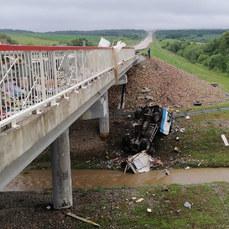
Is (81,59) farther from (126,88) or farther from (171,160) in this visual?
(126,88)

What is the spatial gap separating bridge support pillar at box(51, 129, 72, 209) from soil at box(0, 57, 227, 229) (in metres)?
0.43

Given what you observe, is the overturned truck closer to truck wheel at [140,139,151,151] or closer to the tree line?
truck wheel at [140,139,151,151]

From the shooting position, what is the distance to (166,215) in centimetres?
1113

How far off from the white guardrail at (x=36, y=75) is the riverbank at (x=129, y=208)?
537 centimetres

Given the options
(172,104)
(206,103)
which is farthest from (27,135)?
(206,103)

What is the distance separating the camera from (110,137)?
20.9 metres

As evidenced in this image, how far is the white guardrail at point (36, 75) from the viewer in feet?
15.8

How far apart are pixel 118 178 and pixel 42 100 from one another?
10.7 metres

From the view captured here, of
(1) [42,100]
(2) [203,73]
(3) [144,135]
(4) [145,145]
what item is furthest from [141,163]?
(2) [203,73]

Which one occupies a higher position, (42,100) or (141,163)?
(42,100)

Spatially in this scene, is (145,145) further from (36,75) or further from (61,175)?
(36,75)

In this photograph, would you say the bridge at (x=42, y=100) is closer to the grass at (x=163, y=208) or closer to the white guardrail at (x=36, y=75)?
the white guardrail at (x=36, y=75)

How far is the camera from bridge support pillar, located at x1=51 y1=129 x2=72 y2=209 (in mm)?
11414

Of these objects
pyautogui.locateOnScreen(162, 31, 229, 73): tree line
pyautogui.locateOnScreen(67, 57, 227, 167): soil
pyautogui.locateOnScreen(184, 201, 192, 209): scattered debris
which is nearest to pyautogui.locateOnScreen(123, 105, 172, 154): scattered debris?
pyautogui.locateOnScreen(67, 57, 227, 167): soil
